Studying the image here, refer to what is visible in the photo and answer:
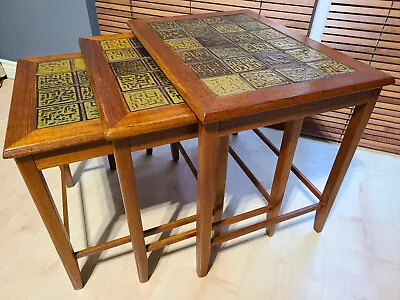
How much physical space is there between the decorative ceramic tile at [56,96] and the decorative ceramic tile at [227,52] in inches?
16.5

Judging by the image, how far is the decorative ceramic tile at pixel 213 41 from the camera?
98 cm

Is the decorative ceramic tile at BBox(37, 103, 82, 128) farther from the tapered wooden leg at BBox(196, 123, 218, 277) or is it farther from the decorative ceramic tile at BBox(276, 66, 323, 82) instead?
the decorative ceramic tile at BBox(276, 66, 323, 82)

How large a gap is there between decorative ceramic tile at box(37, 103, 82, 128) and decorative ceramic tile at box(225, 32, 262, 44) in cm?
55

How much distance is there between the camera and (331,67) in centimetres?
86

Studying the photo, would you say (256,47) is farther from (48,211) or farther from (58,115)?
(48,211)

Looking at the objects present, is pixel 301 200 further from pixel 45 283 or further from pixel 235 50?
pixel 45 283

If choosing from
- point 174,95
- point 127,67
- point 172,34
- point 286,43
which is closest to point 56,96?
point 127,67

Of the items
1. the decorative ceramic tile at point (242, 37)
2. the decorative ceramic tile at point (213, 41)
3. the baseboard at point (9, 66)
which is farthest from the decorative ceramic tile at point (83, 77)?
the baseboard at point (9, 66)

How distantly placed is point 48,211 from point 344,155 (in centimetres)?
88

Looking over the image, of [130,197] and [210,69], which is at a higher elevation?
→ [210,69]

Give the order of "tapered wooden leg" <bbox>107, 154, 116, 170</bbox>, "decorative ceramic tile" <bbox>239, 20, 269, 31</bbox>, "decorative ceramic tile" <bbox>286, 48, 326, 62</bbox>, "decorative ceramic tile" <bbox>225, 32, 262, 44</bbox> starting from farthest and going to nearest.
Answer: "tapered wooden leg" <bbox>107, 154, 116, 170</bbox> → "decorative ceramic tile" <bbox>239, 20, 269, 31</bbox> → "decorative ceramic tile" <bbox>225, 32, 262, 44</bbox> → "decorative ceramic tile" <bbox>286, 48, 326, 62</bbox>

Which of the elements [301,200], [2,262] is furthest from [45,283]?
[301,200]

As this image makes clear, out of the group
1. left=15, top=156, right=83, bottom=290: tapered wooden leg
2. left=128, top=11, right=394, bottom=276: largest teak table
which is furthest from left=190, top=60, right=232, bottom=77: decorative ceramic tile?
left=15, top=156, right=83, bottom=290: tapered wooden leg

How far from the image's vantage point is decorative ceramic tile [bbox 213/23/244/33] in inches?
42.8
